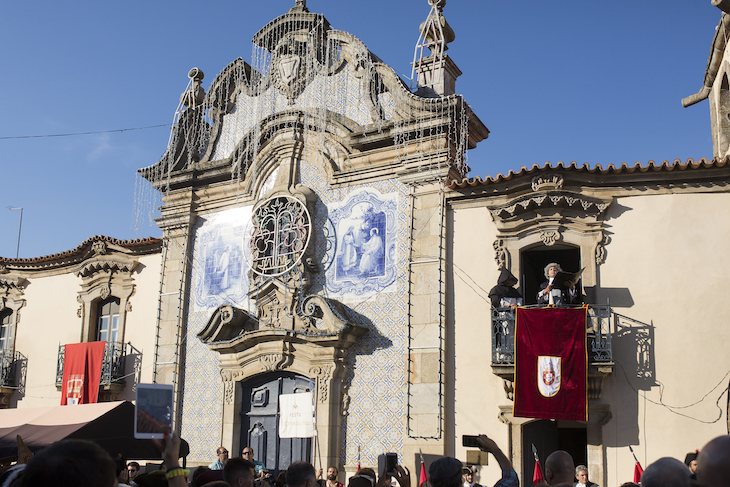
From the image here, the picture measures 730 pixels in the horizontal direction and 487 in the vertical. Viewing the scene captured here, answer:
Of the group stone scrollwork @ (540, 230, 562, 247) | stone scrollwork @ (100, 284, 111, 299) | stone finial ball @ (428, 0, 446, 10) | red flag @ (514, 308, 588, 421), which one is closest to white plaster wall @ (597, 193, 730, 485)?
red flag @ (514, 308, 588, 421)

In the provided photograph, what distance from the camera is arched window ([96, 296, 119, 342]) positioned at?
16703mm

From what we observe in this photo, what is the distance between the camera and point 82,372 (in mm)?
15906

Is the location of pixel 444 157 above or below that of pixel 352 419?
above

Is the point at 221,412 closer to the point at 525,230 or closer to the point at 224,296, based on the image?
the point at 224,296

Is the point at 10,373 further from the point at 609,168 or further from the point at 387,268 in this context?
the point at 609,168

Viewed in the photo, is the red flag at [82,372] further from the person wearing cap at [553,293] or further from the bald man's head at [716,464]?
the bald man's head at [716,464]

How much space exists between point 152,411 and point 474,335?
25.7ft

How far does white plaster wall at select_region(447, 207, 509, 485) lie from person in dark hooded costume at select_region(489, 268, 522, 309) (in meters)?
0.37

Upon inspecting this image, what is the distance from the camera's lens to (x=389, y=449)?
1219cm

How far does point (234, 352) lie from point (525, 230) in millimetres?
5921

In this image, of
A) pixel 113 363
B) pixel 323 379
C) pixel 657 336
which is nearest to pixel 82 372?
pixel 113 363

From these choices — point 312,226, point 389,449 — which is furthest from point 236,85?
point 389,449

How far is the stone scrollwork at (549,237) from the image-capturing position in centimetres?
1164

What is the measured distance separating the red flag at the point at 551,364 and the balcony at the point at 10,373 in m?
12.5
